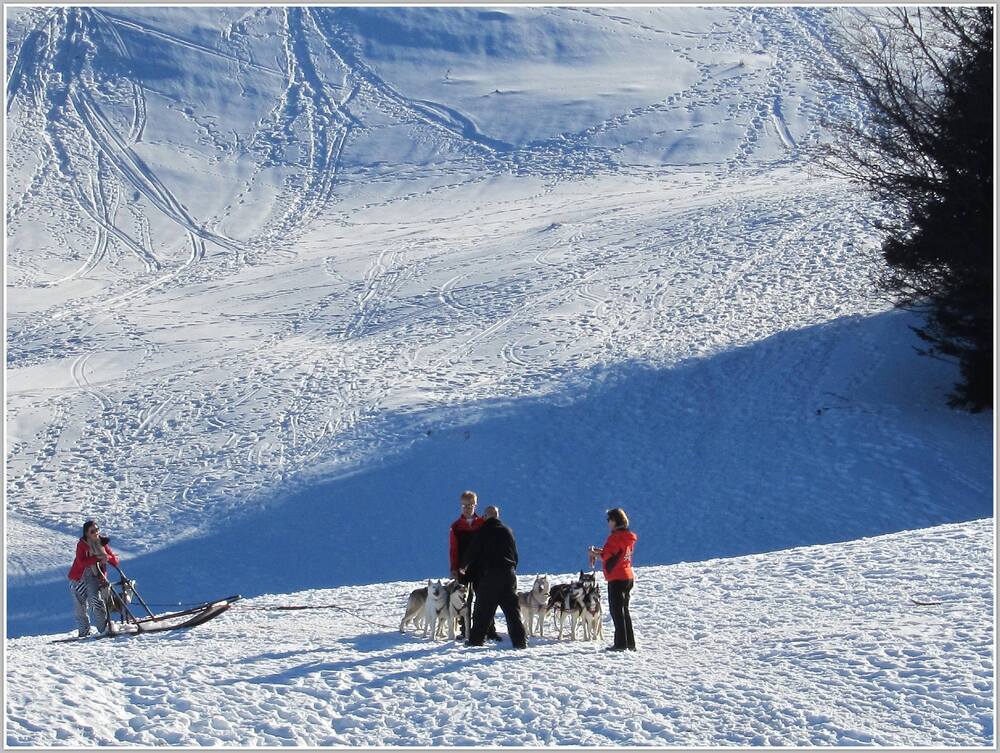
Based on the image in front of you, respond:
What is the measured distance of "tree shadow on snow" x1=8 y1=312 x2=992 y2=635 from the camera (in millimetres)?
22234

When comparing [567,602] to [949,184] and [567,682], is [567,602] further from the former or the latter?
[949,184]

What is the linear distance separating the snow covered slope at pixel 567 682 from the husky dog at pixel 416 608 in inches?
7.3

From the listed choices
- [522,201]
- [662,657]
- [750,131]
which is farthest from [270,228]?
[662,657]

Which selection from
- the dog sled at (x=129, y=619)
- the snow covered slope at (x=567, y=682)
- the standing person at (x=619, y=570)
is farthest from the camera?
the dog sled at (x=129, y=619)

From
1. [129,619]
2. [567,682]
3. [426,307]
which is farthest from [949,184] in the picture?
[129,619]

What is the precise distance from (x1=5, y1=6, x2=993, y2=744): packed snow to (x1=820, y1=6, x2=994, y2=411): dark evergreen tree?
5.26ft

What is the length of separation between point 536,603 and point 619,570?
1.26 m

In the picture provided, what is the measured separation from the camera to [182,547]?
2300cm

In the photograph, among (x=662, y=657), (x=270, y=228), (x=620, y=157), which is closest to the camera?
(x=662, y=657)

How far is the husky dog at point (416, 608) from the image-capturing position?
13477mm

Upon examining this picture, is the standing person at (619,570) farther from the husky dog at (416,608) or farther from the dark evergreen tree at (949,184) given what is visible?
the dark evergreen tree at (949,184)

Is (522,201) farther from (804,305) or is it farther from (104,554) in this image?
(104,554)

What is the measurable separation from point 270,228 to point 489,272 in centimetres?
1056

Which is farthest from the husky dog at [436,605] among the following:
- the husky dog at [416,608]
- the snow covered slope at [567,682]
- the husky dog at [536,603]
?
the husky dog at [536,603]
